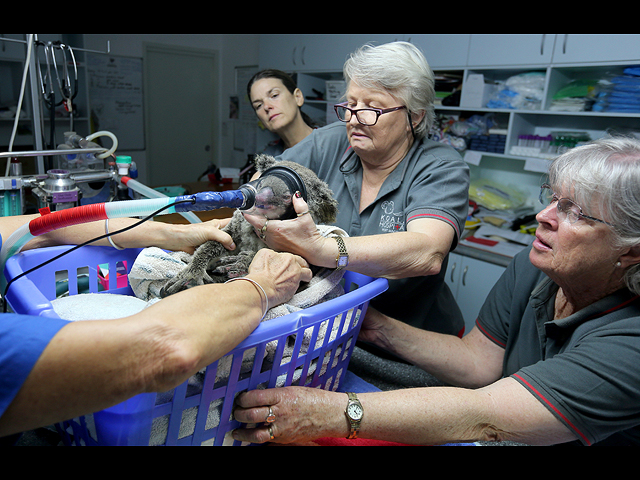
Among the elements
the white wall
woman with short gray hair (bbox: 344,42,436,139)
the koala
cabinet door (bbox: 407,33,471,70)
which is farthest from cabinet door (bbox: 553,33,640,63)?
the white wall

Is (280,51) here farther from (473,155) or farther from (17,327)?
(17,327)

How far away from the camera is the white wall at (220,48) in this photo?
4973 mm

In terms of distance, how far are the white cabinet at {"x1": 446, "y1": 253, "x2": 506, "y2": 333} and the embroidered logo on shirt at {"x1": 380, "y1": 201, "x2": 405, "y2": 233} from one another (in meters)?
1.67

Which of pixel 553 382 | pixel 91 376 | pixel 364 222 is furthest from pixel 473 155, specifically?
pixel 91 376

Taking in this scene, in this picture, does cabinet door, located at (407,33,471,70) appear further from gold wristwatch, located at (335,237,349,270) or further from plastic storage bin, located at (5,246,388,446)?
plastic storage bin, located at (5,246,388,446)

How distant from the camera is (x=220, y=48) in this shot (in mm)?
5680

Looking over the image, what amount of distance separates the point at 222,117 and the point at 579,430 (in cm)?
573

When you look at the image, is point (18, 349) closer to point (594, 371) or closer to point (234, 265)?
point (234, 265)

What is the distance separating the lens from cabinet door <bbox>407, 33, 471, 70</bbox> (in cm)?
306

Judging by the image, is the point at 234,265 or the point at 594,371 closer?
the point at 594,371

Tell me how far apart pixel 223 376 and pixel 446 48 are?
3.09 m

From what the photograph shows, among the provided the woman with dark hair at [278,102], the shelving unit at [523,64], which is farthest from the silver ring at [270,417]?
the shelving unit at [523,64]

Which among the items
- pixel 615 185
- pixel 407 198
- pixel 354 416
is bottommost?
pixel 354 416

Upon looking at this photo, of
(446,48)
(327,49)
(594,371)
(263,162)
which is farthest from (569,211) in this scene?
(327,49)
